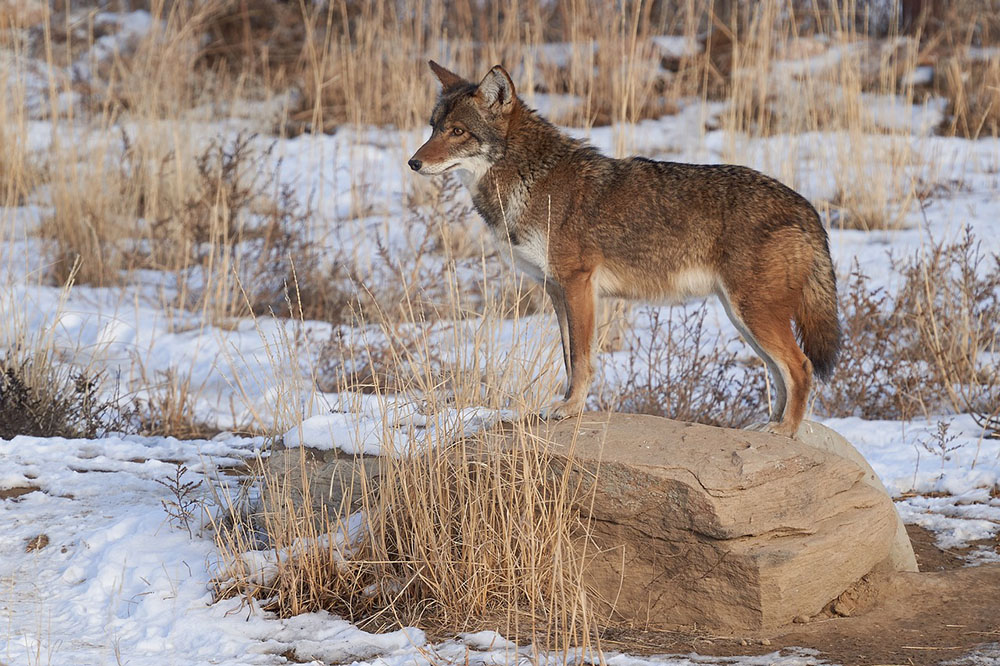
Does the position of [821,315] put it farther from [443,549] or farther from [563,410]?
[443,549]

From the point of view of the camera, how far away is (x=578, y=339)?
5.04 m

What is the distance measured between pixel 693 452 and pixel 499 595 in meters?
0.97

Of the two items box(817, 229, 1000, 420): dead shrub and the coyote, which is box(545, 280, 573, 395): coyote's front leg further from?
box(817, 229, 1000, 420): dead shrub

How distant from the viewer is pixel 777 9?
12.1 metres

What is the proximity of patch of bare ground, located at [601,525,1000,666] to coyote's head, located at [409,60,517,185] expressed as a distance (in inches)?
97.5

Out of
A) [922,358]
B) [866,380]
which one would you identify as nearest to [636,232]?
[866,380]

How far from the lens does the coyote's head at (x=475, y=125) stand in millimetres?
5340

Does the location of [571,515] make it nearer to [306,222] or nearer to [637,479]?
[637,479]

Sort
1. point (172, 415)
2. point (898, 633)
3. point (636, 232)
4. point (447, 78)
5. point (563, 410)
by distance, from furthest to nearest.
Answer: point (172, 415) → point (447, 78) → point (636, 232) → point (563, 410) → point (898, 633)

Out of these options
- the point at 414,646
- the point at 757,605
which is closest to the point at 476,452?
the point at 414,646

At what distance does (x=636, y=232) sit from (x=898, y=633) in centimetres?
216

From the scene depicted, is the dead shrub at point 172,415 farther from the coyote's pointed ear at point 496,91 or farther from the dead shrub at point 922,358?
the dead shrub at point 922,358

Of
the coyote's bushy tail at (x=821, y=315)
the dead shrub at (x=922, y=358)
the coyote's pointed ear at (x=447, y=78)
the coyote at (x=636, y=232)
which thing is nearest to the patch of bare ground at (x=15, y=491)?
the coyote at (x=636, y=232)

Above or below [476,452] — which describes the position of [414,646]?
below
